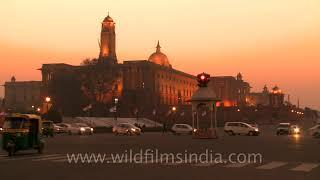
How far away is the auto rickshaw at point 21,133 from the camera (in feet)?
84.2

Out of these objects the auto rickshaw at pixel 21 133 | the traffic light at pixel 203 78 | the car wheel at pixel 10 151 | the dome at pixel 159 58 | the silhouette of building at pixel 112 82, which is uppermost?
the dome at pixel 159 58

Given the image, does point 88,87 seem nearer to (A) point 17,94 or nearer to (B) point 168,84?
(B) point 168,84

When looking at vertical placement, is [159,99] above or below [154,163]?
above

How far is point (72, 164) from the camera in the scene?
20.5 metres

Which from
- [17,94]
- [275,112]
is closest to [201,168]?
[275,112]

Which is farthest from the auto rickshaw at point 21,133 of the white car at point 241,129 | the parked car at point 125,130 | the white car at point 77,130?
the white car at point 241,129

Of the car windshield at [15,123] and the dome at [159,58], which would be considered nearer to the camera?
the car windshield at [15,123]

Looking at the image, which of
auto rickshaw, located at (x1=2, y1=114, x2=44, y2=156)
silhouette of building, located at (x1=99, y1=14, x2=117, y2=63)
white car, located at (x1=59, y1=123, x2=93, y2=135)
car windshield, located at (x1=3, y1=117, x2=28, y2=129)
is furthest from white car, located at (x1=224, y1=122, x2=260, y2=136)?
silhouette of building, located at (x1=99, y1=14, x2=117, y2=63)

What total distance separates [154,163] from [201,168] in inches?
100

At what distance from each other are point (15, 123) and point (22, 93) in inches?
6601

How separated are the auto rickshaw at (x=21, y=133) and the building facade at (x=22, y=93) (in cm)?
15981

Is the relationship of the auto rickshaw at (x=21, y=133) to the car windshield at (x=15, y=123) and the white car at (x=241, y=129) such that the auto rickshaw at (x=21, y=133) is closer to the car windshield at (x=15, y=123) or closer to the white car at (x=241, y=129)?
the car windshield at (x=15, y=123)

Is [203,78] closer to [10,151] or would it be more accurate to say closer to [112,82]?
[10,151]

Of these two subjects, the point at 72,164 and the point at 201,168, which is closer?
the point at 201,168
